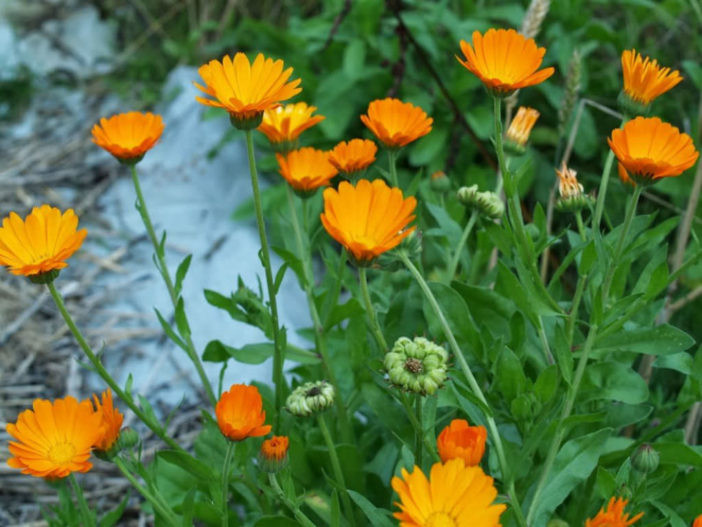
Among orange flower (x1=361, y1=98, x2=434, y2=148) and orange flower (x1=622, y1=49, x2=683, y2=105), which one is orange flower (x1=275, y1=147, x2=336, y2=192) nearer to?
orange flower (x1=361, y1=98, x2=434, y2=148)

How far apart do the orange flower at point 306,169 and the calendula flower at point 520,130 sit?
373 millimetres

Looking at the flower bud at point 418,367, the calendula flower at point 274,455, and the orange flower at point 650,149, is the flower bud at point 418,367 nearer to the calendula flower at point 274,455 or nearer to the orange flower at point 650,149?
the calendula flower at point 274,455

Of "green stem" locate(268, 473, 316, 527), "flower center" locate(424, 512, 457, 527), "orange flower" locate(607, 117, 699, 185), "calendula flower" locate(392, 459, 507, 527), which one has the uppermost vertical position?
"orange flower" locate(607, 117, 699, 185)

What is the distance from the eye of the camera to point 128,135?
150cm

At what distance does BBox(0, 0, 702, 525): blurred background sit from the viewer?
8.19ft

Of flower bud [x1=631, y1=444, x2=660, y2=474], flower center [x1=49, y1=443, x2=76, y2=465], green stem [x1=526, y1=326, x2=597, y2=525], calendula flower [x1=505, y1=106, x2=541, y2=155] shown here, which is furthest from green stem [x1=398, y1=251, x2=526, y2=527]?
flower center [x1=49, y1=443, x2=76, y2=465]

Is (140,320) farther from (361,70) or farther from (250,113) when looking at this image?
(250,113)

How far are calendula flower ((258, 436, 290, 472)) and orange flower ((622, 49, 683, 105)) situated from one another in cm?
81

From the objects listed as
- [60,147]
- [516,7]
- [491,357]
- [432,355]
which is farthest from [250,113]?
[60,147]

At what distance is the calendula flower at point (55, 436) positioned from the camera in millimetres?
1244

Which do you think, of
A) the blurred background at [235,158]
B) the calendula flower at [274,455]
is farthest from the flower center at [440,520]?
the blurred background at [235,158]

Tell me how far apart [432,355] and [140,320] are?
5.82 feet

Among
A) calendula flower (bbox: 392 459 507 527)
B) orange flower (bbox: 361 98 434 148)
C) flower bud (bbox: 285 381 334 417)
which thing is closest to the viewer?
calendula flower (bbox: 392 459 507 527)

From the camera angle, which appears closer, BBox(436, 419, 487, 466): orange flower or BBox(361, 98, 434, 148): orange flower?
BBox(436, 419, 487, 466): orange flower
